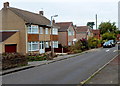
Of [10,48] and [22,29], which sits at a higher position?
[22,29]

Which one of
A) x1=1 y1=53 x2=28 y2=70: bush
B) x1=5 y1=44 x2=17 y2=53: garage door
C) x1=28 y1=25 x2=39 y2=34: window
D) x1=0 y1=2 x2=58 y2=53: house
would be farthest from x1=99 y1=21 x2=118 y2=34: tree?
x1=1 y1=53 x2=28 y2=70: bush

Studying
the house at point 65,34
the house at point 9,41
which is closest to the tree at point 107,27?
the house at point 65,34

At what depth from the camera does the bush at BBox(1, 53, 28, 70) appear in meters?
18.6

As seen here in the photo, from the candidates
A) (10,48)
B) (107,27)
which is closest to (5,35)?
(10,48)

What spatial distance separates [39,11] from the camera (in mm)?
50375

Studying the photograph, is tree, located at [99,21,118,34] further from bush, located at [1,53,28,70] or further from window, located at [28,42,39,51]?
bush, located at [1,53,28,70]

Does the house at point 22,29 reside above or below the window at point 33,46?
above

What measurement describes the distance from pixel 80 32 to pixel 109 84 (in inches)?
2351

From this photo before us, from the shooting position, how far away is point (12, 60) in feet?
64.5

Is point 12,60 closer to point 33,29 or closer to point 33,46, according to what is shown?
point 33,46

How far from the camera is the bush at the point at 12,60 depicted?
18.6 metres

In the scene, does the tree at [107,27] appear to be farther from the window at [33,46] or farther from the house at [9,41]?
the house at [9,41]

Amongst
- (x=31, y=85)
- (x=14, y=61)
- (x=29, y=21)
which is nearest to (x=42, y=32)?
(x=29, y=21)

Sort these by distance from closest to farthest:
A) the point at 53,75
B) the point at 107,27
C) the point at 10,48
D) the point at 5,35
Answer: the point at 53,75
the point at 10,48
the point at 5,35
the point at 107,27
